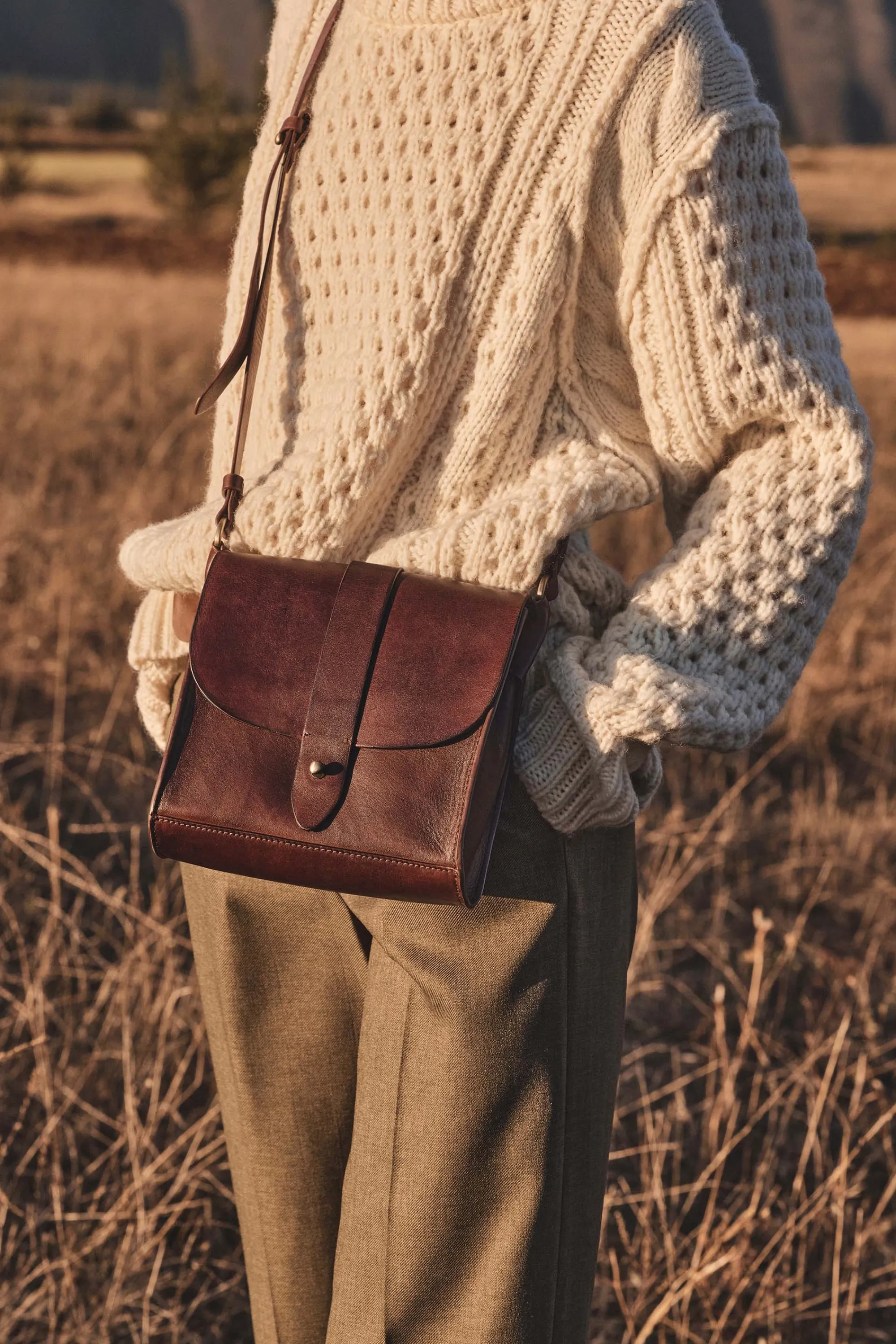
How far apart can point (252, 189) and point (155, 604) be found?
1.44 feet

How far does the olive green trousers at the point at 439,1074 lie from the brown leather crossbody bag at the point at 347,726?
11 cm

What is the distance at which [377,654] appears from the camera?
3.14 feet

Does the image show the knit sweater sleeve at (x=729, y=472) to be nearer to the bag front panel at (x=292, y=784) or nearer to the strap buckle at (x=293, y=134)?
the bag front panel at (x=292, y=784)

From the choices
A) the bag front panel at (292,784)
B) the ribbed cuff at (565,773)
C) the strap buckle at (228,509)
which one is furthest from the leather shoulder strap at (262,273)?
the ribbed cuff at (565,773)

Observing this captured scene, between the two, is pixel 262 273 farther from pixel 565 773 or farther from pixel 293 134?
pixel 565 773

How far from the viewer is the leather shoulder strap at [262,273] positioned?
1.09 metres

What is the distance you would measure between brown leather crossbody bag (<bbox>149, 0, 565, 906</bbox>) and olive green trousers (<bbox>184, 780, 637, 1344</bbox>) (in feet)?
0.37

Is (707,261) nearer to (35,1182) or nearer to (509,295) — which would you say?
(509,295)

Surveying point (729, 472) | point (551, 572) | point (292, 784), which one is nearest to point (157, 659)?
point (292, 784)

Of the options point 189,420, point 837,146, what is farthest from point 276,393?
point 837,146

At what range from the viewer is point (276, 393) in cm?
116

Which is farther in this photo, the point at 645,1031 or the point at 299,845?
the point at 645,1031

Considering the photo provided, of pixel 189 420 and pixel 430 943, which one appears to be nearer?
pixel 430 943

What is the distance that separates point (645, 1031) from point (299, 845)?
5.61 ft
